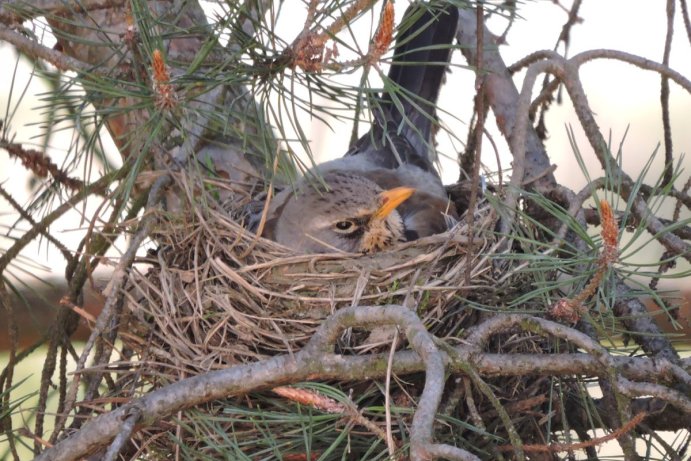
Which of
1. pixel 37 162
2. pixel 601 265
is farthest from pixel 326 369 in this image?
pixel 37 162

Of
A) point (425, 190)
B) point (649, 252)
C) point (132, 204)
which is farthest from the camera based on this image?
point (649, 252)

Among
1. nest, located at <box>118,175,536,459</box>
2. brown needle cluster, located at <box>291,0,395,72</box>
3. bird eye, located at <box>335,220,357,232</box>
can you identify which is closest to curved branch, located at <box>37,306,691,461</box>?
nest, located at <box>118,175,536,459</box>

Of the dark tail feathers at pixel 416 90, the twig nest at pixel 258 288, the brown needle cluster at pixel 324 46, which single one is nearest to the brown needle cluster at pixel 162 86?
the brown needle cluster at pixel 324 46

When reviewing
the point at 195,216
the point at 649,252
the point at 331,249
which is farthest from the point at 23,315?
the point at 649,252

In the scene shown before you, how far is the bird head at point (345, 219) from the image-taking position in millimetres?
2717

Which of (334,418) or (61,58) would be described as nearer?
(334,418)

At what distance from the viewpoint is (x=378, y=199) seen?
2734 millimetres

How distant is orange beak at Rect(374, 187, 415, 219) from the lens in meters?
2.71

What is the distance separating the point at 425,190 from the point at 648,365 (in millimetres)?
1231

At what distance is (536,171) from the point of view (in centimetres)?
275

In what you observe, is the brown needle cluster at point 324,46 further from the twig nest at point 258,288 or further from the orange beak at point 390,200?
the orange beak at point 390,200

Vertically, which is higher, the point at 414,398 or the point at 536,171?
the point at 536,171

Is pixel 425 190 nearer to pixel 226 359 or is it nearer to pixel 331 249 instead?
pixel 331 249

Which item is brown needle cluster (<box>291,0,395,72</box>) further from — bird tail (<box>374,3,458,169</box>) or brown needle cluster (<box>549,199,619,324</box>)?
bird tail (<box>374,3,458,169</box>)
